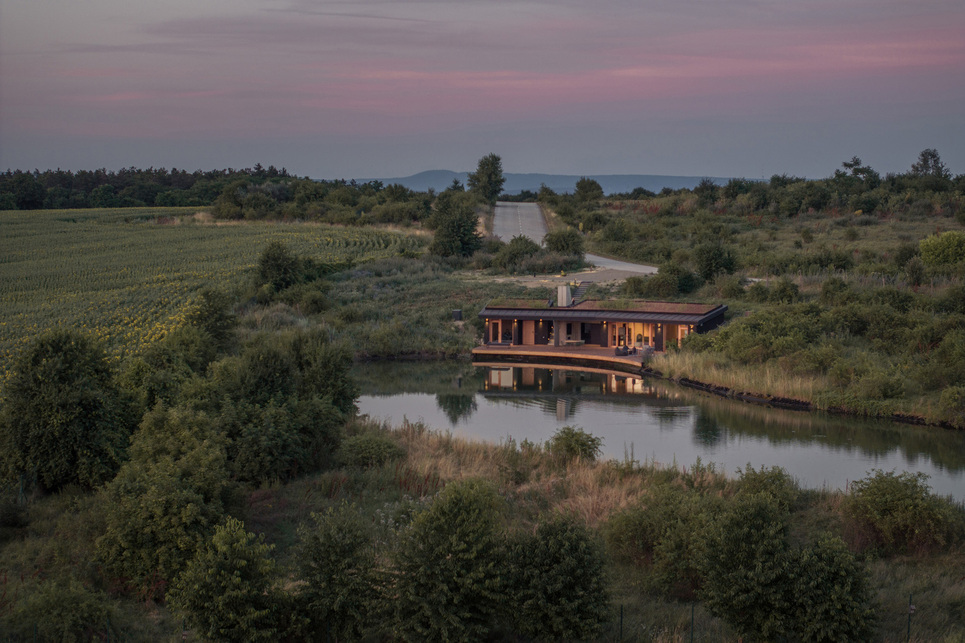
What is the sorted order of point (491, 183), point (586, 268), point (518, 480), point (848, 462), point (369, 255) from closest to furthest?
point (518, 480) → point (848, 462) → point (586, 268) → point (369, 255) → point (491, 183)

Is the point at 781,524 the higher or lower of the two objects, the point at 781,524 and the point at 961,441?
the higher

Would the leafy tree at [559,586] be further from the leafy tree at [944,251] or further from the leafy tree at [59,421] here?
the leafy tree at [944,251]

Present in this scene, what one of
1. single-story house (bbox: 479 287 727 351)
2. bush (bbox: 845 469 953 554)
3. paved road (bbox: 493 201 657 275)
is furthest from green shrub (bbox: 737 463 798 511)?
paved road (bbox: 493 201 657 275)

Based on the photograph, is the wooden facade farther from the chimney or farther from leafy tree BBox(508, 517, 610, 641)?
leafy tree BBox(508, 517, 610, 641)

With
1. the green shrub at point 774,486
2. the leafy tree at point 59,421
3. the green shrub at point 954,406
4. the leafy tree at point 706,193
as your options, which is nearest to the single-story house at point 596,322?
the green shrub at point 954,406

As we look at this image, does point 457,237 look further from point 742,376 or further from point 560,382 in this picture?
point 742,376

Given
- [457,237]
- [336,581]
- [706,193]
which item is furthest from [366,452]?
[706,193]

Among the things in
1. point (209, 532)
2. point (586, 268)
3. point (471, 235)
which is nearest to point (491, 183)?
point (471, 235)

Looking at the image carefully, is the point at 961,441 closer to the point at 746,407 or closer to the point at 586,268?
the point at 746,407
